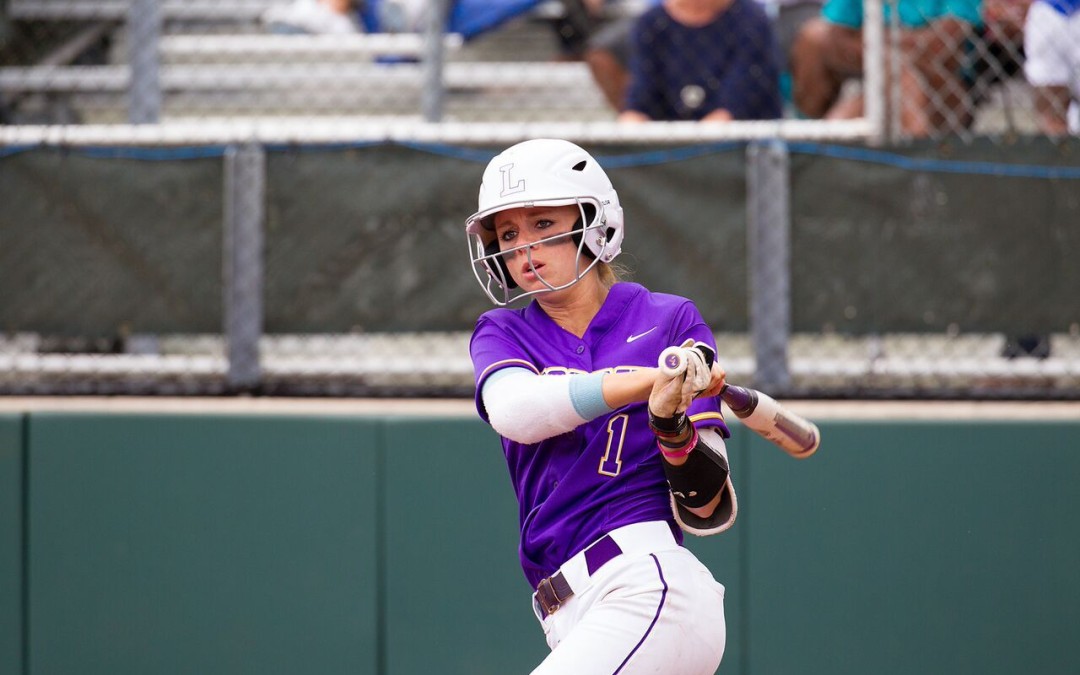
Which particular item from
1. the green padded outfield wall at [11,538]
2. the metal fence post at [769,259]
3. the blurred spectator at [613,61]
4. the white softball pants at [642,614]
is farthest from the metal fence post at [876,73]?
the green padded outfield wall at [11,538]

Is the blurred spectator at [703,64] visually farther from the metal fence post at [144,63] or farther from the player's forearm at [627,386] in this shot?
the player's forearm at [627,386]

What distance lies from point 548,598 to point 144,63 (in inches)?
154

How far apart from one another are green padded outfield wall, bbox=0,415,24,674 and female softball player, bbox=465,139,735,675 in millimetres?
2938

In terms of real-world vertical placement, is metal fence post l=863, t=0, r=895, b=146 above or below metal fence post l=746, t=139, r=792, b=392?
above

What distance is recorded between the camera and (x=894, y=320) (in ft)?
16.5

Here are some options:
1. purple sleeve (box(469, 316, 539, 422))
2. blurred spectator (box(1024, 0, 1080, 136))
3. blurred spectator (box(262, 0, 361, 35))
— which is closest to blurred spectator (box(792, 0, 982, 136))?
blurred spectator (box(1024, 0, 1080, 136))

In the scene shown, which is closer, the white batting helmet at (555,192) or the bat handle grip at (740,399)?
the bat handle grip at (740,399)

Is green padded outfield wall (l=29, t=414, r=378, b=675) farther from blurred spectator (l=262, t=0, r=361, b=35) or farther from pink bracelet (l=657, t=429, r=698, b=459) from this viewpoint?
blurred spectator (l=262, t=0, r=361, b=35)

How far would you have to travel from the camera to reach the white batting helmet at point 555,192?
276 centimetres

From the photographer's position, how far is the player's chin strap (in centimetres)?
260

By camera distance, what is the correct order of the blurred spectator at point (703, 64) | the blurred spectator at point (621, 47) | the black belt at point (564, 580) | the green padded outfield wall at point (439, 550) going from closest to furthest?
the black belt at point (564, 580)
the green padded outfield wall at point (439, 550)
the blurred spectator at point (703, 64)
the blurred spectator at point (621, 47)

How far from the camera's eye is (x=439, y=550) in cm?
492

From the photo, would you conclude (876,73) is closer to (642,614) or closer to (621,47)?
(621,47)

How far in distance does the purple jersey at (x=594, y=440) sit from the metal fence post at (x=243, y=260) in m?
2.55
